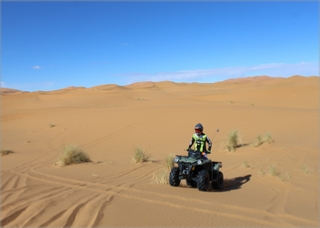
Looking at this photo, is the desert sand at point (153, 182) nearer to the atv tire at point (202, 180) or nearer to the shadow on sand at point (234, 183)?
the shadow on sand at point (234, 183)

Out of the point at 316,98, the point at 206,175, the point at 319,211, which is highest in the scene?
the point at 316,98

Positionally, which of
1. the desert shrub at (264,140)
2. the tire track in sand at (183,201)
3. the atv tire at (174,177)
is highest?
the desert shrub at (264,140)

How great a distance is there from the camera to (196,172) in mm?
7543

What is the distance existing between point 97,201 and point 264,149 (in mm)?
8257

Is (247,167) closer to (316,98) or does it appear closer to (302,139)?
(302,139)

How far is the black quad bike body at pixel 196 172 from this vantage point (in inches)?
285

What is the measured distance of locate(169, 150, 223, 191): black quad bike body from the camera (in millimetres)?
7238

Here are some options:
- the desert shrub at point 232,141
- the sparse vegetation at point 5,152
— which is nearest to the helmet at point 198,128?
the desert shrub at point 232,141

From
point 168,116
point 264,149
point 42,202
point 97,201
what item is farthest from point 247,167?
point 168,116

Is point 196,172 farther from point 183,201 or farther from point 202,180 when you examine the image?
point 183,201

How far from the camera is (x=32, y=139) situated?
19234 millimetres

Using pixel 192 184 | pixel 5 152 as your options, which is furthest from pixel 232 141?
pixel 5 152

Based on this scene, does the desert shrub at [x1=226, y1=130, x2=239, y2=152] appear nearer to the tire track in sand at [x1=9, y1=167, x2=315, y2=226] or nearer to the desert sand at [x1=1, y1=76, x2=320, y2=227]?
the desert sand at [x1=1, y1=76, x2=320, y2=227]

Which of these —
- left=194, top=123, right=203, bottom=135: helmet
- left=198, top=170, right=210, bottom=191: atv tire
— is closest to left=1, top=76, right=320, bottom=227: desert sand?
left=198, top=170, right=210, bottom=191: atv tire
